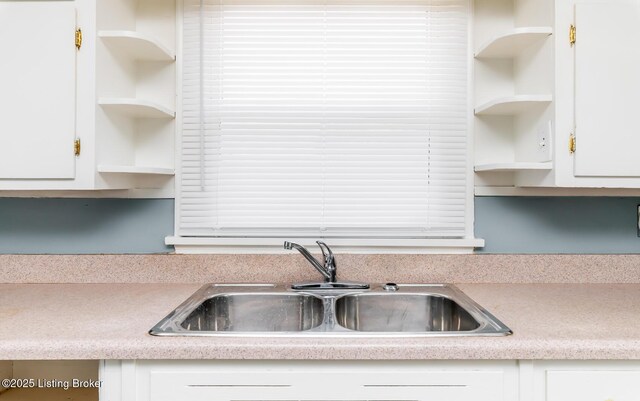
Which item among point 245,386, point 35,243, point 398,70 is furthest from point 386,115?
point 35,243

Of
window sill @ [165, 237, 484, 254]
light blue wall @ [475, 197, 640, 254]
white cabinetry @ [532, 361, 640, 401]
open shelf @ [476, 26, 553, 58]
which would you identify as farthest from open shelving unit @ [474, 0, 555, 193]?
white cabinetry @ [532, 361, 640, 401]

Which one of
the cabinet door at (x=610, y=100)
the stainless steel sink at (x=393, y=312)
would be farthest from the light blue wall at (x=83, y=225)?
the cabinet door at (x=610, y=100)

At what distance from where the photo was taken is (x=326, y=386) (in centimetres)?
112

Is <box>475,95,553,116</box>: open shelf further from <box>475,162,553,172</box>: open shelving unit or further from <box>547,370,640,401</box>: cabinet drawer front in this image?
<box>547,370,640,401</box>: cabinet drawer front

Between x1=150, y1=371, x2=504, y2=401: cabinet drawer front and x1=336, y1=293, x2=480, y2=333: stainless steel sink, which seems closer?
x1=150, y1=371, x2=504, y2=401: cabinet drawer front

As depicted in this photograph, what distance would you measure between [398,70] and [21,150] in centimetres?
136

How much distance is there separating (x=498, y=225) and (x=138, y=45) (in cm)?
151

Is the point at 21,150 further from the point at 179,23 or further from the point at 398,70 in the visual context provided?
the point at 398,70

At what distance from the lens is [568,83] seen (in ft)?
4.85

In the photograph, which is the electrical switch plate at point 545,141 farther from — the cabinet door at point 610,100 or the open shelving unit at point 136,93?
the open shelving unit at point 136,93

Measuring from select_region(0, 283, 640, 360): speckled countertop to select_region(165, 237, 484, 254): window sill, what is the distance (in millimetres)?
377

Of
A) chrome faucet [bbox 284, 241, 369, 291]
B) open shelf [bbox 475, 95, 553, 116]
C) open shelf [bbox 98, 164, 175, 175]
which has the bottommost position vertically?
chrome faucet [bbox 284, 241, 369, 291]

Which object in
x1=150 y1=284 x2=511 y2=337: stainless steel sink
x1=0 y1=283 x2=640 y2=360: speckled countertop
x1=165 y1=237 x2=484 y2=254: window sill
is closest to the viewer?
x1=0 y1=283 x2=640 y2=360: speckled countertop

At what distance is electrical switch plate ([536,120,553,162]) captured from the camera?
59.2 inches
